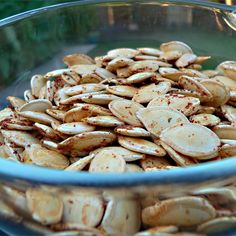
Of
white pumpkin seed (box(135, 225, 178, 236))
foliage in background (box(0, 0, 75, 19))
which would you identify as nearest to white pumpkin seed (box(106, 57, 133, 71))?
white pumpkin seed (box(135, 225, 178, 236))

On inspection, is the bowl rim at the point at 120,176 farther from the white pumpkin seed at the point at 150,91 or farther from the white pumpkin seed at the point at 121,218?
the white pumpkin seed at the point at 150,91

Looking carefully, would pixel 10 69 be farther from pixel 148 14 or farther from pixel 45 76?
pixel 148 14

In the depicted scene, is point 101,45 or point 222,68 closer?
point 222,68

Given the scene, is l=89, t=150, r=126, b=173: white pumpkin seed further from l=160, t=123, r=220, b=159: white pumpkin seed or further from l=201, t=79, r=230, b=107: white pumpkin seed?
l=201, t=79, r=230, b=107: white pumpkin seed

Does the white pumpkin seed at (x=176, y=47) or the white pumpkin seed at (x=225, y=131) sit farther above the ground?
the white pumpkin seed at (x=176, y=47)

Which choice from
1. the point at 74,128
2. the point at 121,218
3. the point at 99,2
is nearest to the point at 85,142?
the point at 74,128

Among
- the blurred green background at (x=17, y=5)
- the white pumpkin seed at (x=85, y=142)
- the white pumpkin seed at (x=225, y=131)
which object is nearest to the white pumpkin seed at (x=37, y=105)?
the white pumpkin seed at (x=85, y=142)

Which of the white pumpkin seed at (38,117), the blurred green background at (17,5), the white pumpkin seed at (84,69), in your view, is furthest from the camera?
the blurred green background at (17,5)

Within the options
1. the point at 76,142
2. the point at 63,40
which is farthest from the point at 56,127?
the point at 63,40

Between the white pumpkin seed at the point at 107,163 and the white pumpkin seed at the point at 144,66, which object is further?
the white pumpkin seed at the point at 144,66
